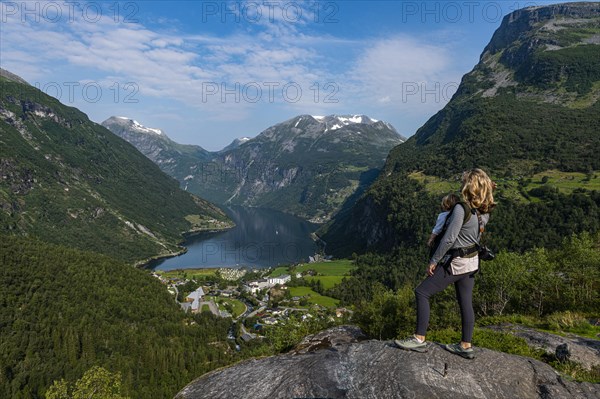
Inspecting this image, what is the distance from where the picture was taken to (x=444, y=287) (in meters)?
7.26

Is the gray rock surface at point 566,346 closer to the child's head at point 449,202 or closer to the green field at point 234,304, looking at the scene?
the child's head at point 449,202

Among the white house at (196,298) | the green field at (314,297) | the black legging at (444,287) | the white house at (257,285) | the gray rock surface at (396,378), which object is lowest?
the white house at (196,298)

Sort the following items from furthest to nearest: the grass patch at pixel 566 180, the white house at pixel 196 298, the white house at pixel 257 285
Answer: the white house at pixel 257 285 → the white house at pixel 196 298 → the grass patch at pixel 566 180

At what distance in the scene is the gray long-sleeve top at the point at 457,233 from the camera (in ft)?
23.0

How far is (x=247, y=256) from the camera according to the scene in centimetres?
19275

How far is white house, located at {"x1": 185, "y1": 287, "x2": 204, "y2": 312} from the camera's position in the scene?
112 metres

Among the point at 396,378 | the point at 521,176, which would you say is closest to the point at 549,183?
the point at 521,176

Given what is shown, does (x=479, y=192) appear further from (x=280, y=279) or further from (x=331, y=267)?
(x=331, y=267)

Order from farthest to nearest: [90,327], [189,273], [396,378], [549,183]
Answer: [189,273]
[549,183]
[90,327]
[396,378]

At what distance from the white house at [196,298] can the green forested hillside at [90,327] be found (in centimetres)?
518

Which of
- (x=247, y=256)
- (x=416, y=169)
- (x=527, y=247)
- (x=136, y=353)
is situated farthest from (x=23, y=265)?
(x=416, y=169)

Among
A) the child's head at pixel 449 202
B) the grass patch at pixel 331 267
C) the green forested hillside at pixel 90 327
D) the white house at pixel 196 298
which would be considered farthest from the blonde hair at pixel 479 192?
the grass patch at pixel 331 267

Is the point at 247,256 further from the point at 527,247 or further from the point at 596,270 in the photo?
the point at 596,270

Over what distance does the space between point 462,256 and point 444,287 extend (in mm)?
716
